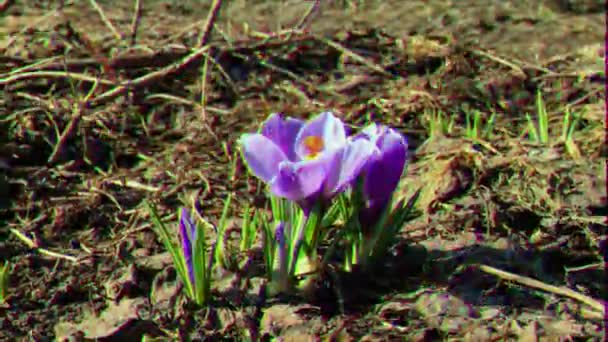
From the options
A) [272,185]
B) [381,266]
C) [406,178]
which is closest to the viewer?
[272,185]

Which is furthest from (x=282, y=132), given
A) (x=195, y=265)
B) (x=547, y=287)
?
(x=547, y=287)

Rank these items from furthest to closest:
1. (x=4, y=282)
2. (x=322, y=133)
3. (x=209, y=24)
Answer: (x=209, y=24)
(x=4, y=282)
(x=322, y=133)

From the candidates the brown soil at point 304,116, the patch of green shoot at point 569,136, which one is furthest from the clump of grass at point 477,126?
the patch of green shoot at point 569,136

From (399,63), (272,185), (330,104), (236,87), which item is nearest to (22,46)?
(236,87)

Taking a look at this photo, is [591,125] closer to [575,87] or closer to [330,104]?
[575,87]

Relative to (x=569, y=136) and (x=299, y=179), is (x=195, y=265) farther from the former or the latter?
(x=569, y=136)

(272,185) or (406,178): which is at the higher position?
(272,185)

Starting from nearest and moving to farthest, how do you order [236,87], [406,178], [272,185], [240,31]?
[272,185] → [406,178] → [236,87] → [240,31]
